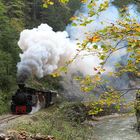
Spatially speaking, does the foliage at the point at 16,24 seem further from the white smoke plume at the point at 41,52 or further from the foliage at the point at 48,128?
the foliage at the point at 48,128

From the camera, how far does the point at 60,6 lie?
5241cm

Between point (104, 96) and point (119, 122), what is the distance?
980 inches

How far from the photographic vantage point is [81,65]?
155 feet

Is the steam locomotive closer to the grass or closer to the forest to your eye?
the forest

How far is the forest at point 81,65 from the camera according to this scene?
209 inches

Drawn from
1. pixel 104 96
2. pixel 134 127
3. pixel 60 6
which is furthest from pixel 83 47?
pixel 60 6

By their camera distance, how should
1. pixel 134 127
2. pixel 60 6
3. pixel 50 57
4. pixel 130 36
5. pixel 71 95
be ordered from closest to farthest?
pixel 130 36 → pixel 134 127 → pixel 50 57 → pixel 71 95 → pixel 60 6

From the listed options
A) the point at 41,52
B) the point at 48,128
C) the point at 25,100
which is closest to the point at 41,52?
the point at 41,52

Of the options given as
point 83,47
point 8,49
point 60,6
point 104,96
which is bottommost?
point 104,96

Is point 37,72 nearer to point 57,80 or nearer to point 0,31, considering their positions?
point 0,31

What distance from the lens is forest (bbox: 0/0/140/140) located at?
530cm

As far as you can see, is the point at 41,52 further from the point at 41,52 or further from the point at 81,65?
the point at 81,65

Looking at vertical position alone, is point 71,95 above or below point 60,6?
→ below

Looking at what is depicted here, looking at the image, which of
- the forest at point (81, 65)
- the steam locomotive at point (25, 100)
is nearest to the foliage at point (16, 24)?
the forest at point (81, 65)
